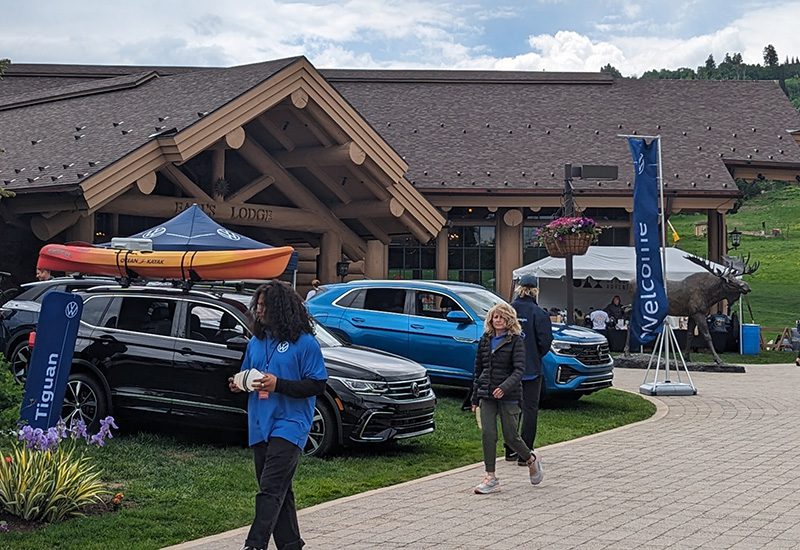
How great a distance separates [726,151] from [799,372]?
8962 millimetres

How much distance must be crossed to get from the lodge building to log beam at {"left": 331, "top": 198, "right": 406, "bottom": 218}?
0.13ft

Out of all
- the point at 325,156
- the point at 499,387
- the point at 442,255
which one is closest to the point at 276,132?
the point at 325,156

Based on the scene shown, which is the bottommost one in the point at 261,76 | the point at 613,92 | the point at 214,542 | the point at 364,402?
the point at 214,542

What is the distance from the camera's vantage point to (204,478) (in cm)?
977

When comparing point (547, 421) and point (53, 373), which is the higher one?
point (53, 373)

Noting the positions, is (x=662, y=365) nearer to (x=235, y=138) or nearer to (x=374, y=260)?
(x=374, y=260)

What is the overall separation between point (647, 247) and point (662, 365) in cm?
582

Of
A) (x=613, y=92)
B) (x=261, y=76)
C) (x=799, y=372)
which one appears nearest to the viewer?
(x=261, y=76)

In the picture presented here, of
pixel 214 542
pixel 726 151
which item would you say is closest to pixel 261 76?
pixel 214 542

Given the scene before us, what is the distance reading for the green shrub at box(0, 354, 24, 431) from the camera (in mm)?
8859

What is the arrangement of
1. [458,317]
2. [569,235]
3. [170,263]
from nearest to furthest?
[170,263], [458,317], [569,235]

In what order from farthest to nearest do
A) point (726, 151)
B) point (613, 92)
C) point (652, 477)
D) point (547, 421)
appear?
point (613, 92) → point (726, 151) → point (547, 421) → point (652, 477)

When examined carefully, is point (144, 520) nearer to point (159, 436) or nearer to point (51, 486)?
point (51, 486)

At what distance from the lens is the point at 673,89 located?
34469mm
